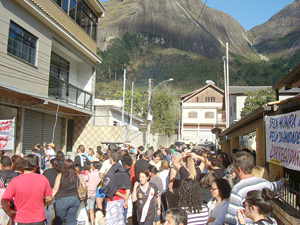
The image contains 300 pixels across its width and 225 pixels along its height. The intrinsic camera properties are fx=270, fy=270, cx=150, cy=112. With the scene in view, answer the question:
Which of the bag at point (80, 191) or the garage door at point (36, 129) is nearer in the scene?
the bag at point (80, 191)

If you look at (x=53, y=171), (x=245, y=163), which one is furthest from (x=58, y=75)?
(x=245, y=163)

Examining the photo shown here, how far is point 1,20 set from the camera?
9945 millimetres

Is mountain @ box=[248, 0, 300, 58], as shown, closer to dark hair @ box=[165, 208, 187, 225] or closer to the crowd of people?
the crowd of people

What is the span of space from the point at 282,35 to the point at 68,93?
196 metres

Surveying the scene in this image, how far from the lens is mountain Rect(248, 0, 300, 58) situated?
15369cm

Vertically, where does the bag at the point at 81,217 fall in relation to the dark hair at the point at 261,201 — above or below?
below

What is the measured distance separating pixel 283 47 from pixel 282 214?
172650 millimetres

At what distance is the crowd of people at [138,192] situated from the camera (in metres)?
3.35

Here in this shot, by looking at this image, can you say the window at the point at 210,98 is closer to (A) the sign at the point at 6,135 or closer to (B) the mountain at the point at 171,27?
(A) the sign at the point at 6,135

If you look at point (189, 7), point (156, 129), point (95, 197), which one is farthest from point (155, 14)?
point (95, 197)

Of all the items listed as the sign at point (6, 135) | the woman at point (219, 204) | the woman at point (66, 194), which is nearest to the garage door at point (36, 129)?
the sign at point (6, 135)

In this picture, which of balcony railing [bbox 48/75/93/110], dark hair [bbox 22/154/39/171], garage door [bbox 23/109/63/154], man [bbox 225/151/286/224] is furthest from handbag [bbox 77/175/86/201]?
balcony railing [bbox 48/75/93/110]

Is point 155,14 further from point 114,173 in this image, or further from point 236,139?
point 114,173

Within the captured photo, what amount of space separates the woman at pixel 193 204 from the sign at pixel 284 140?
181 cm
